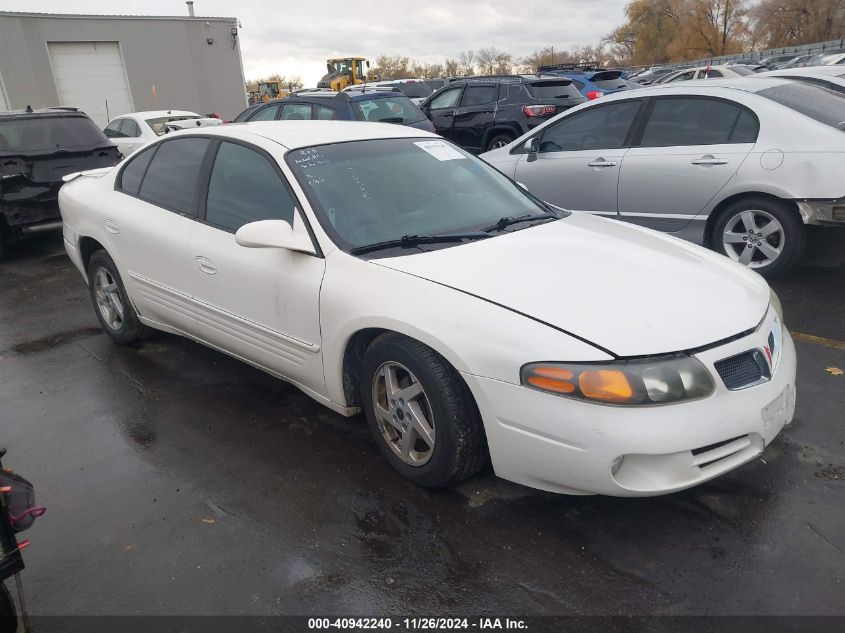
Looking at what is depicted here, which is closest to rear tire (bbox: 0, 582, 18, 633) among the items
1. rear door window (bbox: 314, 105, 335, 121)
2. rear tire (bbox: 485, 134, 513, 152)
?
rear door window (bbox: 314, 105, 335, 121)

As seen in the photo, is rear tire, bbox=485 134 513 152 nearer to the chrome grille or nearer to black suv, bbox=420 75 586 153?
black suv, bbox=420 75 586 153

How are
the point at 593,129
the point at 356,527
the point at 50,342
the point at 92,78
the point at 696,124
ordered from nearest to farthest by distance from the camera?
1. the point at 356,527
2. the point at 50,342
3. the point at 696,124
4. the point at 593,129
5. the point at 92,78

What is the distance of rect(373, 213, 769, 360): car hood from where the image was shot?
2477mm

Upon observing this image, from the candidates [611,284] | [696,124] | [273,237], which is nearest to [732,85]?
[696,124]

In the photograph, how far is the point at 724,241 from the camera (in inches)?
213

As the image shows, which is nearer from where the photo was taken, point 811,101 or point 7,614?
point 7,614

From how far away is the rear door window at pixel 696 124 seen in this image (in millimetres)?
5359

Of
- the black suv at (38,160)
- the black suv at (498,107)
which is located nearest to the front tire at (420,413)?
the black suv at (38,160)

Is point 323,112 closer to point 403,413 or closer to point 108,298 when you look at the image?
point 108,298

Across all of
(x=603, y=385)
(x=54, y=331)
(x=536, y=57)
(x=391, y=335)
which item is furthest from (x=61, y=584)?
(x=536, y=57)

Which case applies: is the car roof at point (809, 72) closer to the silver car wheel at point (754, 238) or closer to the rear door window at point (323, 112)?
the silver car wheel at point (754, 238)

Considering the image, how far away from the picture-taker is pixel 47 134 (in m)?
8.04

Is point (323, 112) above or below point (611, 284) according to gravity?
above

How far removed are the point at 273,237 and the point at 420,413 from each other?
1.10 metres
